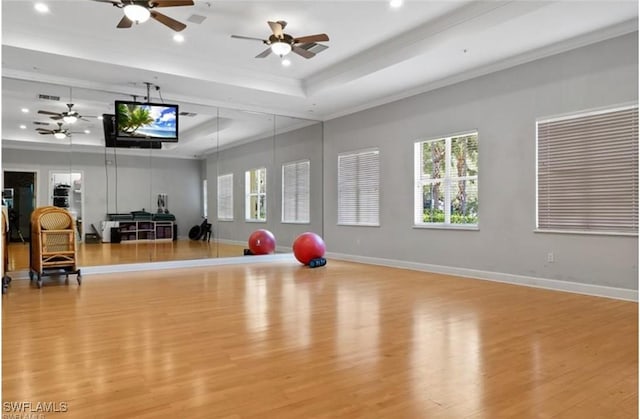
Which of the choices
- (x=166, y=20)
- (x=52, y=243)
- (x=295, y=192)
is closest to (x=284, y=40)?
(x=166, y=20)

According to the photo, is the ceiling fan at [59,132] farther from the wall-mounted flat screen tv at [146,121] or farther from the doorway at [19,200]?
the wall-mounted flat screen tv at [146,121]

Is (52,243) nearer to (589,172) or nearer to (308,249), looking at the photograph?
(308,249)

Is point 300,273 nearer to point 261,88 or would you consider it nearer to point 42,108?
point 261,88

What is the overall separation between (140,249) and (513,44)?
293 inches

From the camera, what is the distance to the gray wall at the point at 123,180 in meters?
7.66

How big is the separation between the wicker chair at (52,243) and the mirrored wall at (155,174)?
0.46m

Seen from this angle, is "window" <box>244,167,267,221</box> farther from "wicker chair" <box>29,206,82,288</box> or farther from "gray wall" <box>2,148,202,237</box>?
"wicker chair" <box>29,206,82,288</box>

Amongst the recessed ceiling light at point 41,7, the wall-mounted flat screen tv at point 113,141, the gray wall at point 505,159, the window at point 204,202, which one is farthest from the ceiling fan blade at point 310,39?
the window at point 204,202

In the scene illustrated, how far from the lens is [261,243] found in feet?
31.8

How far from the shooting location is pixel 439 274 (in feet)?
25.4

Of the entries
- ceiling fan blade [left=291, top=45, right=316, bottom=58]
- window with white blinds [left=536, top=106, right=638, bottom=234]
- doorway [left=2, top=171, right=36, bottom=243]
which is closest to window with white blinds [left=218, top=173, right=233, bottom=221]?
doorway [left=2, top=171, right=36, bottom=243]

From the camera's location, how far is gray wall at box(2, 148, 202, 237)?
766cm

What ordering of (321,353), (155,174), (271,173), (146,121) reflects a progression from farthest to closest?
(271,173) → (155,174) → (146,121) → (321,353)

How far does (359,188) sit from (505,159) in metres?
3.48
